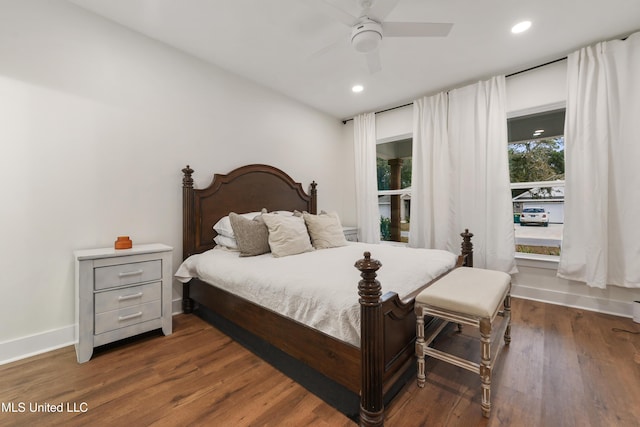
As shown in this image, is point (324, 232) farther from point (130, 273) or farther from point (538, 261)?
point (538, 261)

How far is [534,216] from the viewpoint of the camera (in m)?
3.22

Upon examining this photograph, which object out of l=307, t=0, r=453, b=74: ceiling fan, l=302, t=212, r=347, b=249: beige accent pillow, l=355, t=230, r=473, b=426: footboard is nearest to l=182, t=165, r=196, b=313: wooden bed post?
l=302, t=212, r=347, b=249: beige accent pillow

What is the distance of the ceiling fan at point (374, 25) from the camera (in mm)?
1729

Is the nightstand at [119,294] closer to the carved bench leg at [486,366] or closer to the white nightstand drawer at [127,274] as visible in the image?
the white nightstand drawer at [127,274]

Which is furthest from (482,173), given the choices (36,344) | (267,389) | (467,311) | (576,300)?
(36,344)

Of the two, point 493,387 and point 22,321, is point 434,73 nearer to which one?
point 493,387

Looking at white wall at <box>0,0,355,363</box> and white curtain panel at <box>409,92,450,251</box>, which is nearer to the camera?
white wall at <box>0,0,355,363</box>

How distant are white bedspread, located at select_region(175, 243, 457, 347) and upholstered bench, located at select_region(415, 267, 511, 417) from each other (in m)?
0.18

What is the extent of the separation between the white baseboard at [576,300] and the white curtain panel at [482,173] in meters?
0.32

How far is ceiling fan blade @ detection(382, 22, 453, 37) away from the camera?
179cm

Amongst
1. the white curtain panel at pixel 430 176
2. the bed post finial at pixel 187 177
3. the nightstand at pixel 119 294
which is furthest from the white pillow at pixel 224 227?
the white curtain panel at pixel 430 176

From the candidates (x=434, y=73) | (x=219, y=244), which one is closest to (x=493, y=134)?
(x=434, y=73)

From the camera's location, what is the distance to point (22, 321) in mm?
1851

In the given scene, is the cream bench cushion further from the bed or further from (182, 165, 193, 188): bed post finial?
(182, 165, 193, 188): bed post finial
